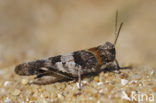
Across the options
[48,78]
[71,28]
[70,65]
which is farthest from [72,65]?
[71,28]

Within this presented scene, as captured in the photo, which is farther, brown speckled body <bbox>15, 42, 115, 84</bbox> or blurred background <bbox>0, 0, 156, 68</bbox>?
blurred background <bbox>0, 0, 156, 68</bbox>

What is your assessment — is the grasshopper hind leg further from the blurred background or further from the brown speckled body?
the blurred background

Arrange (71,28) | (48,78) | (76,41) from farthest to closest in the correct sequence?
(71,28) < (76,41) < (48,78)

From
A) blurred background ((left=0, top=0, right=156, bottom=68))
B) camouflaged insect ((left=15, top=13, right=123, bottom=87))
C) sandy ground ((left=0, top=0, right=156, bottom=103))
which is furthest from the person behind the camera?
blurred background ((left=0, top=0, right=156, bottom=68))

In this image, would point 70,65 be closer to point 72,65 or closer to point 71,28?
point 72,65

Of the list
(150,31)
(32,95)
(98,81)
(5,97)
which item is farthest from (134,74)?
(150,31)

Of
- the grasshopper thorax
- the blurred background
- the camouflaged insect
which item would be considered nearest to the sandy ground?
the blurred background

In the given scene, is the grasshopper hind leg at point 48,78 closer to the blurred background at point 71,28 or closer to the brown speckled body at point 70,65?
the brown speckled body at point 70,65
